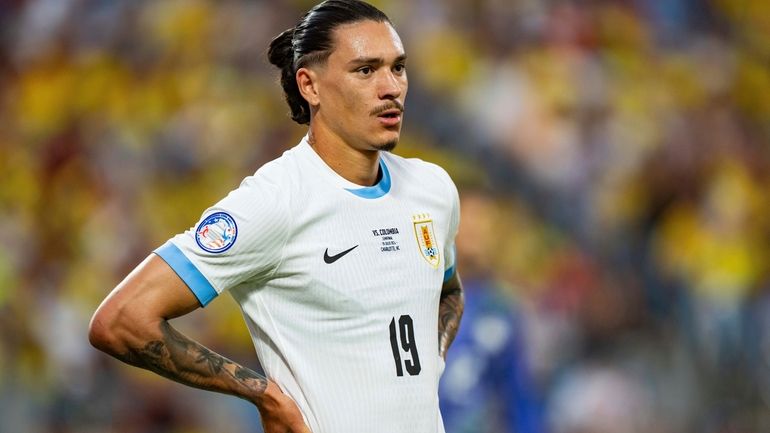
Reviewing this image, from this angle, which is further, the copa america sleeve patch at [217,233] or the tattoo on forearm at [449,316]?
the tattoo on forearm at [449,316]

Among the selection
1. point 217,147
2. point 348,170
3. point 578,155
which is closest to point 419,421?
point 348,170

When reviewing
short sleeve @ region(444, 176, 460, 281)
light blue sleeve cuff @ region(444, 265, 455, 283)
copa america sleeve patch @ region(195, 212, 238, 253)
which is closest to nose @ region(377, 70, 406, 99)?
short sleeve @ region(444, 176, 460, 281)

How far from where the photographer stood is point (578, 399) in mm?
6230

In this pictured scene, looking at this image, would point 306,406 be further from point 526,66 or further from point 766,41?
point 766,41

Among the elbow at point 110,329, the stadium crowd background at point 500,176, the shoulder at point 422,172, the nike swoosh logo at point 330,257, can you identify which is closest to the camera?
the elbow at point 110,329

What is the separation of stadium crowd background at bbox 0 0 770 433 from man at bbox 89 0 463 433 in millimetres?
2263

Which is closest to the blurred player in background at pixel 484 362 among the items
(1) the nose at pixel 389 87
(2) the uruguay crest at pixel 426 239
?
(2) the uruguay crest at pixel 426 239

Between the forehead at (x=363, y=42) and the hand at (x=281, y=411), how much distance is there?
2.90ft

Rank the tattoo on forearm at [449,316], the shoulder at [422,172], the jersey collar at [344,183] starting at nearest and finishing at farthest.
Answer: the jersey collar at [344,183], the shoulder at [422,172], the tattoo on forearm at [449,316]

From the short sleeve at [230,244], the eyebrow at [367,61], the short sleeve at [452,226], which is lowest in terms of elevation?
the short sleeve at [452,226]

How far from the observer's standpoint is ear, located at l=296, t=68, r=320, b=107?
3021 millimetres

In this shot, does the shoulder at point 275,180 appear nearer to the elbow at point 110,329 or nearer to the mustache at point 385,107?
the mustache at point 385,107

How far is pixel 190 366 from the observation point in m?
2.72

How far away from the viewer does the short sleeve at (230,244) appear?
265 cm
